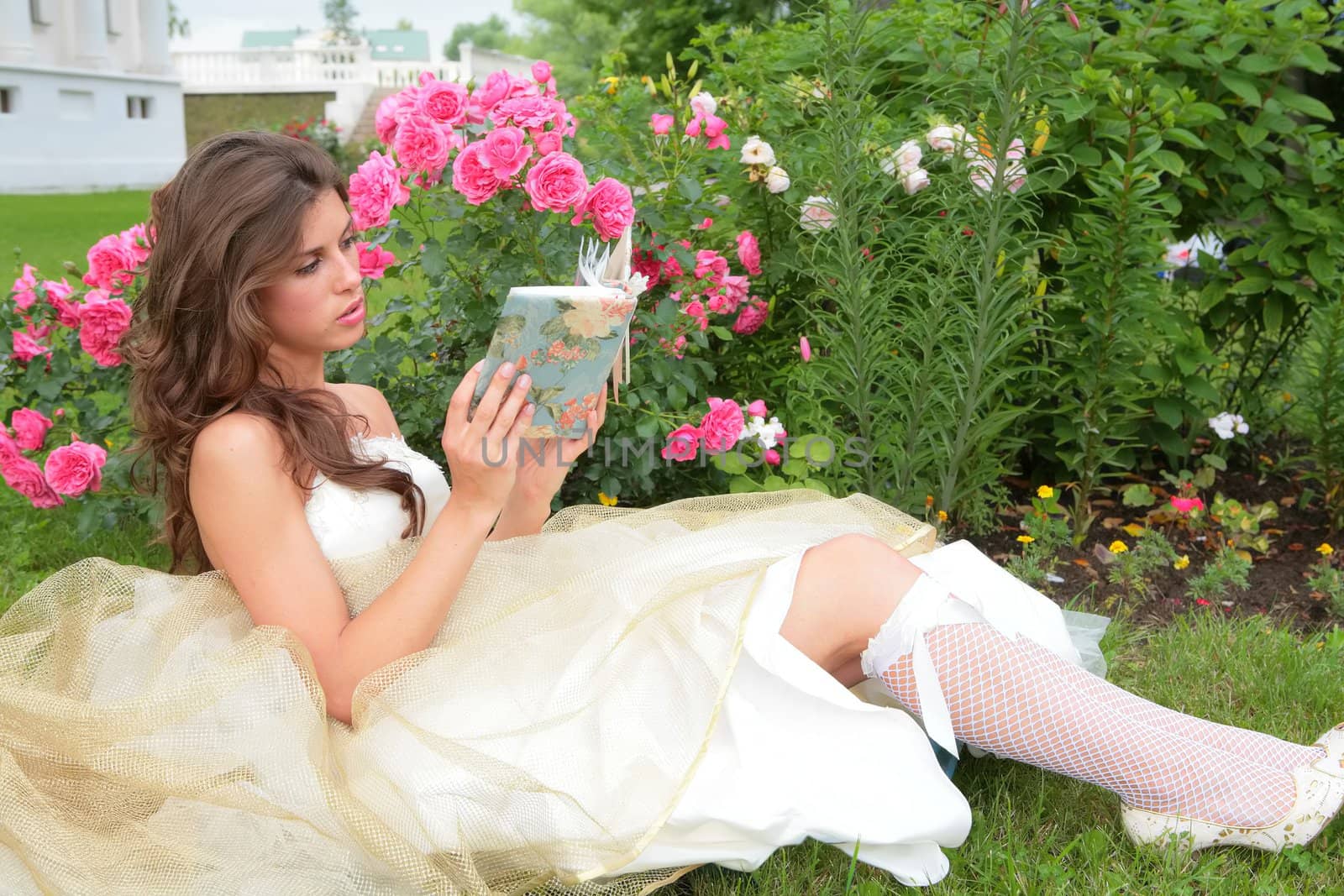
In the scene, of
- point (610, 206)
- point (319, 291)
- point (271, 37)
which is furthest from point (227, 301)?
point (271, 37)

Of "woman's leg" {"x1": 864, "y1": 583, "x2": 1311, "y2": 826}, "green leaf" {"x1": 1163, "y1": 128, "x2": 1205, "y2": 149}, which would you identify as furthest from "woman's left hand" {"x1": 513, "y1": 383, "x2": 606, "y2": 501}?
"green leaf" {"x1": 1163, "y1": 128, "x2": 1205, "y2": 149}

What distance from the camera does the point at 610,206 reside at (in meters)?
2.47

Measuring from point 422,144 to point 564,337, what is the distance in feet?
3.36

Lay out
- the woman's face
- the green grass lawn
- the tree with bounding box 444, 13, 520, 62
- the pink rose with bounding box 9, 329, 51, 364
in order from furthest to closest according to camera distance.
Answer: the tree with bounding box 444, 13, 520, 62, the green grass lawn, the pink rose with bounding box 9, 329, 51, 364, the woman's face

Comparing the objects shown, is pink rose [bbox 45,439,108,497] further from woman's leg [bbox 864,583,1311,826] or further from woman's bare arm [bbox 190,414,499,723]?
woman's leg [bbox 864,583,1311,826]

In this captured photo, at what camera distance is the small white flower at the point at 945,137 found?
2.69m

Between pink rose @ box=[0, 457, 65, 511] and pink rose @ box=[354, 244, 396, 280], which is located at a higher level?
pink rose @ box=[354, 244, 396, 280]

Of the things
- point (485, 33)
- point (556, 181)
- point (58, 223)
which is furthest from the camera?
point (485, 33)

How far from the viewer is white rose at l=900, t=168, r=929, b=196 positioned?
2.72 m

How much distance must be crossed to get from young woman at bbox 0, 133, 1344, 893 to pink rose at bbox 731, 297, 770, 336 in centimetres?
120

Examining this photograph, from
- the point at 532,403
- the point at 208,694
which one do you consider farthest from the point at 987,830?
the point at 208,694

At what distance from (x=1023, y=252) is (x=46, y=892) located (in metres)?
2.18

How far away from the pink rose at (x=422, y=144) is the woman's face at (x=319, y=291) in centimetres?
66

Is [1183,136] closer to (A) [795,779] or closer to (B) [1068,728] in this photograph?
(B) [1068,728]
